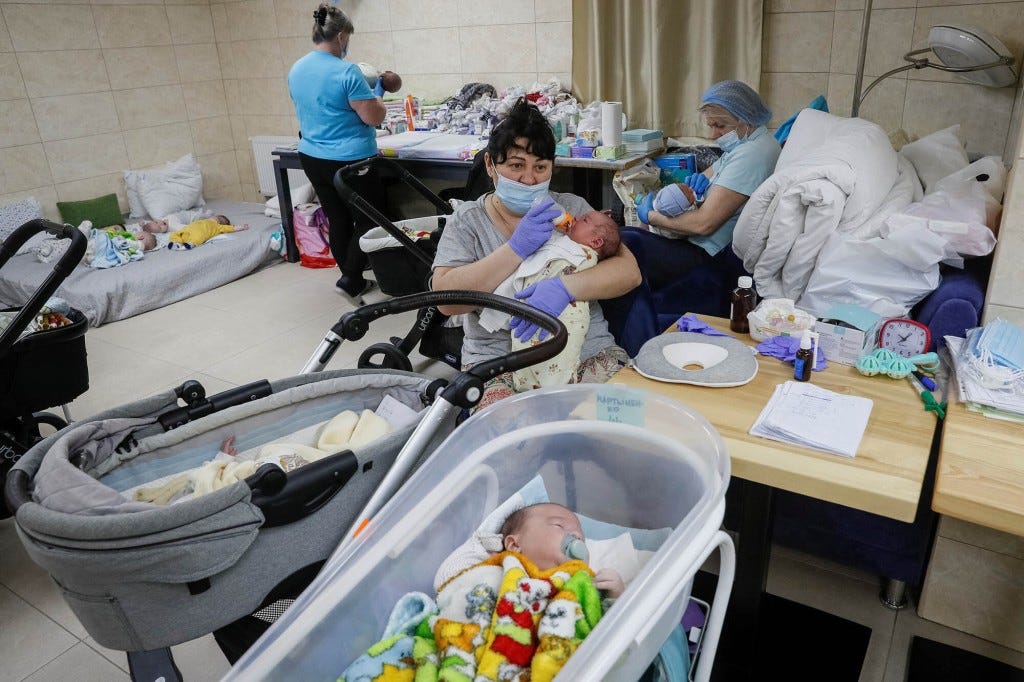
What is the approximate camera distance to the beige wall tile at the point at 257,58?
536 cm

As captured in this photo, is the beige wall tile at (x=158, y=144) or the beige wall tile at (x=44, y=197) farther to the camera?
the beige wall tile at (x=158, y=144)

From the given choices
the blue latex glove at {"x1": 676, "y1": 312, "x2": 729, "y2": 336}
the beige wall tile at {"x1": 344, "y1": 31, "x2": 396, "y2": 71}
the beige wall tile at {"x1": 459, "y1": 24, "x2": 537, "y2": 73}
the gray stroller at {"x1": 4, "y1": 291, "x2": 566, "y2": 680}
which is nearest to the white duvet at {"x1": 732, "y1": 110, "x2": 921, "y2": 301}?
the blue latex glove at {"x1": 676, "y1": 312, "x2": 729, "y2": 336}

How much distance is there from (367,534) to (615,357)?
3.44ft

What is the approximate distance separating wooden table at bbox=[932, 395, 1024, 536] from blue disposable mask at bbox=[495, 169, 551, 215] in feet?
3.61

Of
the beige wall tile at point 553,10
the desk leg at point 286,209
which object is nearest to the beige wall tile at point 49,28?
the desk leg at point 286,209

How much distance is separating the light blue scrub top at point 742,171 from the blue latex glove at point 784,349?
3.06 feet

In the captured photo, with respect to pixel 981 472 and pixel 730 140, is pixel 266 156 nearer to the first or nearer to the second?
pixel 730 140

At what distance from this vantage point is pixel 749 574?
1.46 meters

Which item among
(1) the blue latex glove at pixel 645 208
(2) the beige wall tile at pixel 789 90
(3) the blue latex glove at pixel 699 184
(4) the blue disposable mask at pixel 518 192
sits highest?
(2) the beige wall tile at pixel 789 90

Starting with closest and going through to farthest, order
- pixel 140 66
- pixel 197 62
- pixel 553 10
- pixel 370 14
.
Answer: pixel 553 10 → pixel 370 14 → pixel 140 66 → pixel 197 62

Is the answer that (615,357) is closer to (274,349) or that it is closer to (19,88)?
(274,349)

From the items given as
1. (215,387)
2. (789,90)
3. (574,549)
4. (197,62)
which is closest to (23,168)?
(197,62)

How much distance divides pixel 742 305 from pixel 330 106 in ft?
9.12

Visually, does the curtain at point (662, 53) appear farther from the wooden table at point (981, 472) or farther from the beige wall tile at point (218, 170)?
the beige wall tile at point (218, 170)
